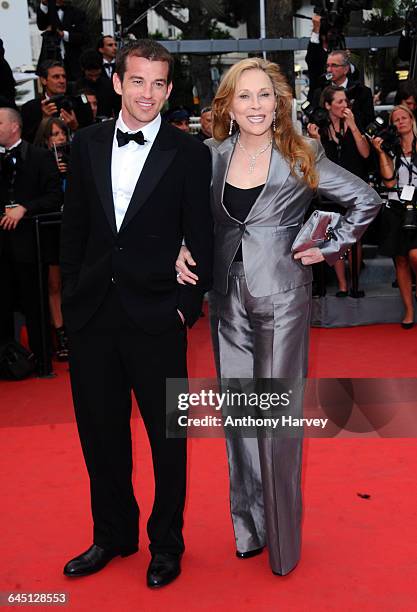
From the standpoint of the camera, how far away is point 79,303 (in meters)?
3.13

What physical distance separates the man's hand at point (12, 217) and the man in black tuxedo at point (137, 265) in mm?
2979

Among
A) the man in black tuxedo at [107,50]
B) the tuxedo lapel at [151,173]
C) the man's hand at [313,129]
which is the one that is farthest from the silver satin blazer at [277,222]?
the man in black tuxedo at [107,50]

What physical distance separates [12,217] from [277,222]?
3.28 metres

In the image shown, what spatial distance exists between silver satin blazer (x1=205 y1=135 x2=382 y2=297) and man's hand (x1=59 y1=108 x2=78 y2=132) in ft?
14.7

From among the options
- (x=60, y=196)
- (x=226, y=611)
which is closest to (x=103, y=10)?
(x=60, y=196)

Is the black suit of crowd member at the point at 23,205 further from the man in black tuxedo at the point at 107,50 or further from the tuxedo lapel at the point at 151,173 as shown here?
the tuxedo lapel at the point at 151,173

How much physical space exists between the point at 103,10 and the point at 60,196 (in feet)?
18.0

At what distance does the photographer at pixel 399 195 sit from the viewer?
704 centimetres

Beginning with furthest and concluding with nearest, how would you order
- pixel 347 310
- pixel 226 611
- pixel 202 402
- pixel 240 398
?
1. pixel 347 310
2. pixel 202 402
3. pixel 240 398
4. pixel 226 611

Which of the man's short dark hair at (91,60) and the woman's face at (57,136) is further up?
the man's short dark hair at (91,60)

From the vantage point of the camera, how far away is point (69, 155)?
4.85 metres

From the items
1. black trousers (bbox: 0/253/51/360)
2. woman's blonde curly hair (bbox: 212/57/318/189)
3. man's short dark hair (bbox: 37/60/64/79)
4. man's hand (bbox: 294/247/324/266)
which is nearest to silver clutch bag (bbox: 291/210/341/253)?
man's hand (bbox: 294/247/324/266)

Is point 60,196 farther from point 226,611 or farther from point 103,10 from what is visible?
point 103,10

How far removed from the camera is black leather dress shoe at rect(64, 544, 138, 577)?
3262 mm
